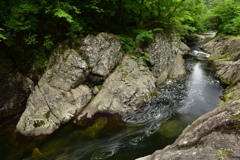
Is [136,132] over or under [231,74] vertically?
under

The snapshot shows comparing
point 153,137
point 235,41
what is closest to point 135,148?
point 153,137

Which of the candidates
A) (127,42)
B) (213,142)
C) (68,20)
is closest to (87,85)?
(68,20)

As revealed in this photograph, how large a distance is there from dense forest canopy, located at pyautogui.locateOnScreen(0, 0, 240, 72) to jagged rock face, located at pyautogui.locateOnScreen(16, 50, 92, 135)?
1875 mm

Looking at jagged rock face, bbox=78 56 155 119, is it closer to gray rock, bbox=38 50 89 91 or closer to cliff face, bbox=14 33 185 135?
cliff face, bbox=14 33 185 135

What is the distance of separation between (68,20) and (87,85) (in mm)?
4997

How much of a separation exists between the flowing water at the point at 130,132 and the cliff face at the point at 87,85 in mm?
786

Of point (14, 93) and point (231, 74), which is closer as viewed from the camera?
point (14, 93)

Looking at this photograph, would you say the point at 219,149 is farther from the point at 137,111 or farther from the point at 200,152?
the point at 137,111

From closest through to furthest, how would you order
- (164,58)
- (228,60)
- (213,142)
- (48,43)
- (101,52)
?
(213,142)
(48,43)
(101,52)
(164,58)
(228,60)

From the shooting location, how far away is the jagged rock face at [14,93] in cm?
923

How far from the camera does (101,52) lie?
1152 centimetres

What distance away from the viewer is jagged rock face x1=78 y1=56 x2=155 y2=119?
33.0ft

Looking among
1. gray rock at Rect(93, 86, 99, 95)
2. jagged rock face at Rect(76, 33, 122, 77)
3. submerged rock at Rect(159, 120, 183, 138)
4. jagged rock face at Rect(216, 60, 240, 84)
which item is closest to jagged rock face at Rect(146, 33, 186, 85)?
jagged rock face at Rect(76, 33, 122, 77)

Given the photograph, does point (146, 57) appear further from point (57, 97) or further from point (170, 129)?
point (57, 97)
